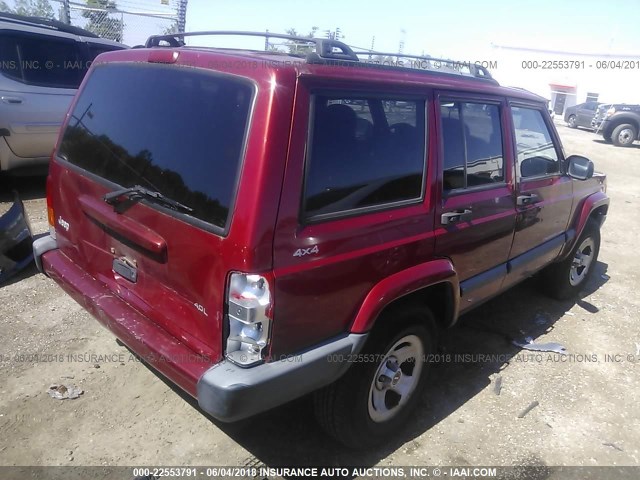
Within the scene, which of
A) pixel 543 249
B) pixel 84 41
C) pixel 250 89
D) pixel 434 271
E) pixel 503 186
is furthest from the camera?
pixel 84 41

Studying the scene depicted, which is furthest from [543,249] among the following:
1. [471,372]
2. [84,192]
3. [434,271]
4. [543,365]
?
[84,192]

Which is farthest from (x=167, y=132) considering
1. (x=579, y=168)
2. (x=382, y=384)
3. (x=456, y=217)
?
(x=579, y=168)

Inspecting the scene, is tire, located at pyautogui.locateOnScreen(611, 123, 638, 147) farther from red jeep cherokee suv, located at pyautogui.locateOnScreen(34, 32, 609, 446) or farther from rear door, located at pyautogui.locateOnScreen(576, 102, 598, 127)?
red jeep cherokee suv, located at pyautogui.locateOnScreen(34, 32, 609, 446)

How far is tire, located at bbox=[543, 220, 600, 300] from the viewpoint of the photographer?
458 cm

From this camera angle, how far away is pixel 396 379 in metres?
2.69

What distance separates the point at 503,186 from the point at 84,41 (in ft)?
19.2

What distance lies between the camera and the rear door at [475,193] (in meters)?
2.68

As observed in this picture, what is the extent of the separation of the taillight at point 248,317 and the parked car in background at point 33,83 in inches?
198

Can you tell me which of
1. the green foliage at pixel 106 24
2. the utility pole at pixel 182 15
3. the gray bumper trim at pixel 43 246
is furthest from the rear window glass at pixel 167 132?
→ the green foliage at pixel 106 24

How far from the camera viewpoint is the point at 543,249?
12.6 feet

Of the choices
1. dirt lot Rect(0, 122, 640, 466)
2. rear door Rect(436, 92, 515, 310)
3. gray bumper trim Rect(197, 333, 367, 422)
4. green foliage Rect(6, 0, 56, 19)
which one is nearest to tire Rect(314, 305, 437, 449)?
dirt lot Rect(0, 122, 640, 466)

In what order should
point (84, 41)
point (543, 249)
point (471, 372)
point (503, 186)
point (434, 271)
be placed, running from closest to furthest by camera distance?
point (434, 271) < point (503, 186) < point (471, 372) < point (543, 249) < point (84, 41)

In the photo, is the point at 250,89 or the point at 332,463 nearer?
the point at 250,89

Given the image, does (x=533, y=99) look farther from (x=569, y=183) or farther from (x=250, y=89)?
(x=250, y=89)
